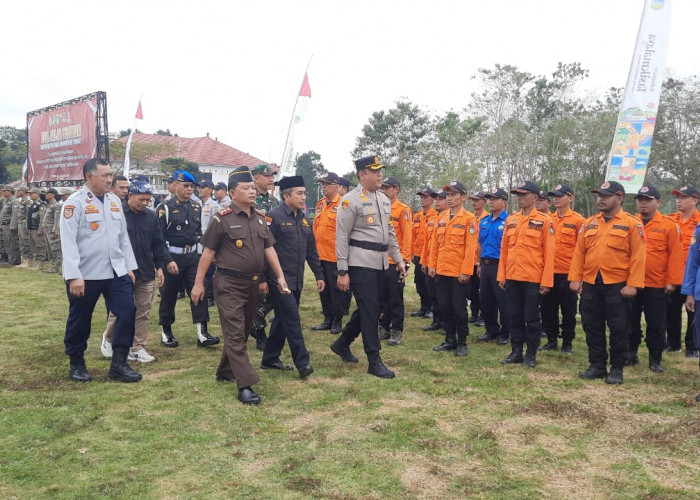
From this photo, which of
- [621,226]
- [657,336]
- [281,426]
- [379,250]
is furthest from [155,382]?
[657,336]

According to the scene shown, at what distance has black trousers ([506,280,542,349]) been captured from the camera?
5613 mm

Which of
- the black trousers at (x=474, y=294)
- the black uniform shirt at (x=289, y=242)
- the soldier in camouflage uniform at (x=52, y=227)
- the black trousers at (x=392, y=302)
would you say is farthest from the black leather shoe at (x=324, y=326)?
the soldier in camouflage uniform at (x=52, y=227)

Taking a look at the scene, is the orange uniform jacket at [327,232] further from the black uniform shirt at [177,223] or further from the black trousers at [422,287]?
the black trousers at [422,287]

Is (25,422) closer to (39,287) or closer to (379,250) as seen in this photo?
(379,250)

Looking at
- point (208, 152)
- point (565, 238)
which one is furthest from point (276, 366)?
point (208, 152)

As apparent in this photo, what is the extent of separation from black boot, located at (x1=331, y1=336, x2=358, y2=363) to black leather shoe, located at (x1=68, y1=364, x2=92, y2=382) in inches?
95.6

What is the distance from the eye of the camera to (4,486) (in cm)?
297

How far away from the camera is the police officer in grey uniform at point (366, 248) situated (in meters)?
5.12

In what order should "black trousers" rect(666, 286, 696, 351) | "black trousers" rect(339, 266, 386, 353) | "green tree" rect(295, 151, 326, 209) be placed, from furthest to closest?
"green tree" rect(295, 151, 326, 209)
"black trousers" rect(666, 286, 696, 351)
"black trousers" rect(339, 266, 386, 353)

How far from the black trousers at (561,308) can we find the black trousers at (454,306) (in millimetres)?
1208

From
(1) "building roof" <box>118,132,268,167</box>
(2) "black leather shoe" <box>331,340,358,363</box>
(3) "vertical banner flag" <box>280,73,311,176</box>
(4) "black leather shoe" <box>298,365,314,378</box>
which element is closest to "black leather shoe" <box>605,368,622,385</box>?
(2) "black leather shoe" <box>331,340,358,363</box>

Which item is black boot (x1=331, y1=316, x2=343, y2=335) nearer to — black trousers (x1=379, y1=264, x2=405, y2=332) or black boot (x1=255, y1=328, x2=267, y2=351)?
black trousers (x1=379, y1=264, x2=405, y2=332)

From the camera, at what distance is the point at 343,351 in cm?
575

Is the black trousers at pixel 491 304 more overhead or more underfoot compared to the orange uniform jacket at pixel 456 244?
more underfoot
